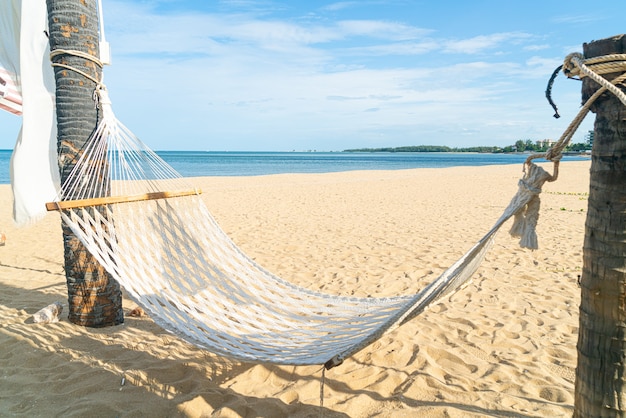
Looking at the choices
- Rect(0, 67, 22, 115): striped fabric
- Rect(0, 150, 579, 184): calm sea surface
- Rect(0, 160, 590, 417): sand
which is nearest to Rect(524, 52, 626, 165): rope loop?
Rect(0, 160, 590, 417): sand

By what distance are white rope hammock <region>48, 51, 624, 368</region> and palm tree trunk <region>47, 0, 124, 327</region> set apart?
9 cm

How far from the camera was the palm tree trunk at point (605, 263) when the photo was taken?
1193mm

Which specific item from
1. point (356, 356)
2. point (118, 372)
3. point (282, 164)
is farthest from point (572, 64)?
point (282, 164)

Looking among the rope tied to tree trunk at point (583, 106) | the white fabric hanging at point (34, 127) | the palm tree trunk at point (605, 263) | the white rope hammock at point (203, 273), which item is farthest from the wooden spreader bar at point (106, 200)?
the palm tree trunk at point (605, 263)

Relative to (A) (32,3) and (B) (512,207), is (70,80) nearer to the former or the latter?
(A) (32,3)

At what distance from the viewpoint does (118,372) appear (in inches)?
89.7

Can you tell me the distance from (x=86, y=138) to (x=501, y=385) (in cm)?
258

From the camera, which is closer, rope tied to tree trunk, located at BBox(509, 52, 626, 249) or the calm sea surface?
rope tied to tree trunk, located at BBox(509, 52, 626, 249)

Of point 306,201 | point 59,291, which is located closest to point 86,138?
point 59,291

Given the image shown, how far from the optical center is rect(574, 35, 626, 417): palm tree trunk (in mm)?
1193

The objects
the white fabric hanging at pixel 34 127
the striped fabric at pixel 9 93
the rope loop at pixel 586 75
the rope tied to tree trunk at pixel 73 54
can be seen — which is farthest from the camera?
the striped fabric at pixel 9 93

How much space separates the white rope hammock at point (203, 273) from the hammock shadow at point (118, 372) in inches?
10.5

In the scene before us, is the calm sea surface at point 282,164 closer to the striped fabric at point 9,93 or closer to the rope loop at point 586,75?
the striped fabric at point 9,93

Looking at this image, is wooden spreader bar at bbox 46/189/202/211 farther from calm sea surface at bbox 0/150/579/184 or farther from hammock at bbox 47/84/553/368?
calm sea surface at bbox 0/150/579/184
